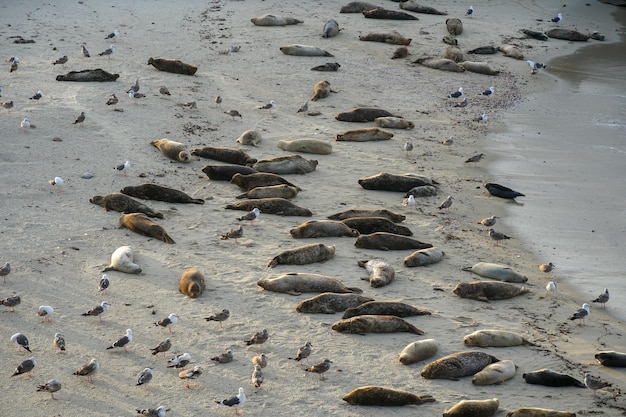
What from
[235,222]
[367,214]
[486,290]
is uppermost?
[486,290]

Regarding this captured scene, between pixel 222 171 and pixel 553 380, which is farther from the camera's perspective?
pixel 222 171

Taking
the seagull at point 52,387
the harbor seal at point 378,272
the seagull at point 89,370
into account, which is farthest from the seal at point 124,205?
the seagull at point 52,387

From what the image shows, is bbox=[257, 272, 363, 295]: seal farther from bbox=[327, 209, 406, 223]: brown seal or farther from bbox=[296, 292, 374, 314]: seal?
bbox=[327, 209, 406, 223]: brown seal

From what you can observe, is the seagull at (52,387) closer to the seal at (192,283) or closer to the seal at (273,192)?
the seal at (192,283)

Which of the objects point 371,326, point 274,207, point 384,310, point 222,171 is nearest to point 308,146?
point 222,171

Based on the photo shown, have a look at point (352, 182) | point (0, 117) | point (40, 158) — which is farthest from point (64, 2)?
point (352, 182)

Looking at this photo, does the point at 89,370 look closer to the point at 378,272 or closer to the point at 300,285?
the point at 300,285

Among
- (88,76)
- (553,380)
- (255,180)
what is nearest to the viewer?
(553,380)

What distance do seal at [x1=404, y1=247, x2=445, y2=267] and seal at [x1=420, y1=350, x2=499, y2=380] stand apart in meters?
3.15

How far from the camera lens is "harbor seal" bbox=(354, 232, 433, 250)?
15.6 metres

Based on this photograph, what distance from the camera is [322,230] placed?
15828 millimetres

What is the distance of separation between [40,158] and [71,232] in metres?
→ 3.32

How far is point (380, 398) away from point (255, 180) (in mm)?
7793

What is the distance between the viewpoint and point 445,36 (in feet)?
95.9
